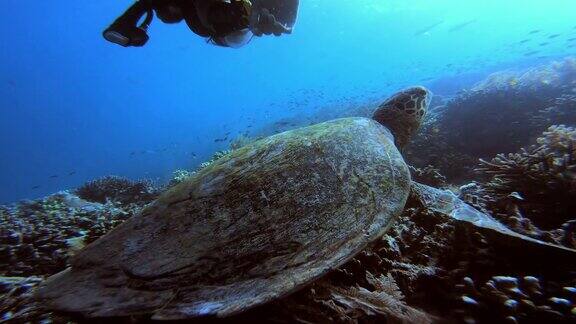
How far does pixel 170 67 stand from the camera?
4151 inches

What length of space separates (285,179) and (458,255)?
63.5 inches

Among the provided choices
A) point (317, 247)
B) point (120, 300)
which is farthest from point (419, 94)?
point (120, 300)

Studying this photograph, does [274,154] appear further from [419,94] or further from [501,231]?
[419,94]

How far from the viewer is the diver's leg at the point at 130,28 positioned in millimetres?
3664

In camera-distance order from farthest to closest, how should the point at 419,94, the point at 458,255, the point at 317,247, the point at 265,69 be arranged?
1. the point at 265,69
2. the point at 419,94
3. the point at 458,255
4. the point at 317,247

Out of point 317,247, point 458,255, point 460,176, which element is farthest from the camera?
point 460,176

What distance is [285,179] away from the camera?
2297 mm

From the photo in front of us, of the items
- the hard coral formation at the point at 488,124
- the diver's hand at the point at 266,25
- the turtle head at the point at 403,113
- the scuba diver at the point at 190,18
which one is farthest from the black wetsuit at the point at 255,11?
the hard coral formation at the point at 488,124

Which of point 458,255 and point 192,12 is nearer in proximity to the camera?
point 458,255

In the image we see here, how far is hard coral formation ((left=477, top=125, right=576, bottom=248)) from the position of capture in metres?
2.70

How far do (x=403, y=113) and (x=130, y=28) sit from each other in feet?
12.8

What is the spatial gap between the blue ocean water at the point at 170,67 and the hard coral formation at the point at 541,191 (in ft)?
175

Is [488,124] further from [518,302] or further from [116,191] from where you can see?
[116,191]

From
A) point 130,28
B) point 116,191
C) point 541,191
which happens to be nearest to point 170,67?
point 116,191
